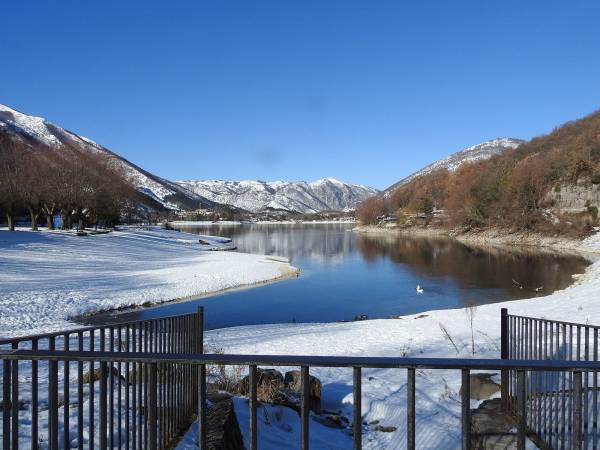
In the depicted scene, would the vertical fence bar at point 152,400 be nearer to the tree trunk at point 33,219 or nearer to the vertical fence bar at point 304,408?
the vertical fence bar at point 304,408

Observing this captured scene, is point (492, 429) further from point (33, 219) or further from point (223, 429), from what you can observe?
point (33, 219)

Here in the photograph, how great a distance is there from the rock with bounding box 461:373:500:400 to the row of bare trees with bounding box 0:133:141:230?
4918cm

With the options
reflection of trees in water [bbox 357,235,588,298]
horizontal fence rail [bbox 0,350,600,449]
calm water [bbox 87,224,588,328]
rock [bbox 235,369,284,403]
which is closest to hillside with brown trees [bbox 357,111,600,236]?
reflection of trees in water [bbox 357,235,588,298]

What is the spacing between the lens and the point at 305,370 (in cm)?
269

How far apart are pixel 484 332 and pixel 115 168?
226 feet

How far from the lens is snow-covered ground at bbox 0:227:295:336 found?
19.8 metres

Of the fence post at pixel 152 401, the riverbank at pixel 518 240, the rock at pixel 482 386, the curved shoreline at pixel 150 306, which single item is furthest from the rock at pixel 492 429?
the riverbank at pixel 518 240

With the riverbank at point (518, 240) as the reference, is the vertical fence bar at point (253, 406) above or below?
above

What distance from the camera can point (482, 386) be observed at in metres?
7.33

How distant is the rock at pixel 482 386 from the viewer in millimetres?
7219

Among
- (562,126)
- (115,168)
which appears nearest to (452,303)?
(115,168)

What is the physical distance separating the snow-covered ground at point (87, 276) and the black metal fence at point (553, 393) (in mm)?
15814

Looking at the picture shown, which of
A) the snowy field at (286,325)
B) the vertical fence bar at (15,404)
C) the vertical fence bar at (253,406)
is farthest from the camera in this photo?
the snowy field at (286,325)

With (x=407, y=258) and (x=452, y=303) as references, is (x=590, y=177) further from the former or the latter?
(x=452, y=303)
